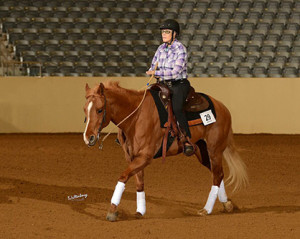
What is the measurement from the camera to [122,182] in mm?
6449

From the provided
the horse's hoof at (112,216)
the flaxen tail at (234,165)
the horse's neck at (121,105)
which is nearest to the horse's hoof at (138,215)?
the horse's hoof at (112,216)

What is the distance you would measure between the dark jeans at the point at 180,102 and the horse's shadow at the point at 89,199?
1183mm

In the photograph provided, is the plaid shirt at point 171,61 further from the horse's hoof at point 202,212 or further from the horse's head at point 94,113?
the horse's hoof at point 202,212

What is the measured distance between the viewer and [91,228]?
20.2ft

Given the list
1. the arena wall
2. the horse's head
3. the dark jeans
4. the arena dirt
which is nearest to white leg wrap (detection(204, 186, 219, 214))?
the arena dirt

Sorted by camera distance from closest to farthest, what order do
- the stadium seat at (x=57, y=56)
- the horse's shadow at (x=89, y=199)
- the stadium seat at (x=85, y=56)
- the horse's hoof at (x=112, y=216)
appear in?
1. the horse's hoof at (x=112, y=216)
2. the horse's shadow at (x=89, y=199)
3. the stadium seat at (x=57, y=56)
4. the stadium seat at (x=85, y=56)

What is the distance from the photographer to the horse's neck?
6.66m

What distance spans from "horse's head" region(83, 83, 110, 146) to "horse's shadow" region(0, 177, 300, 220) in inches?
45.1

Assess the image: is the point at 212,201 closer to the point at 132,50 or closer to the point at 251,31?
the point at 132,50

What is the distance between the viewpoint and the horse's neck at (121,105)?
6664mm

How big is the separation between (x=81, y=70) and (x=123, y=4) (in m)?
3.96

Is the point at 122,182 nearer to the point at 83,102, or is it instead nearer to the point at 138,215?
the point at 138,215

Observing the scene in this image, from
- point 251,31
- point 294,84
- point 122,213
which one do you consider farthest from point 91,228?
point 251,31

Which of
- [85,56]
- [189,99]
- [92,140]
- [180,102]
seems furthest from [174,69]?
[85,56]
